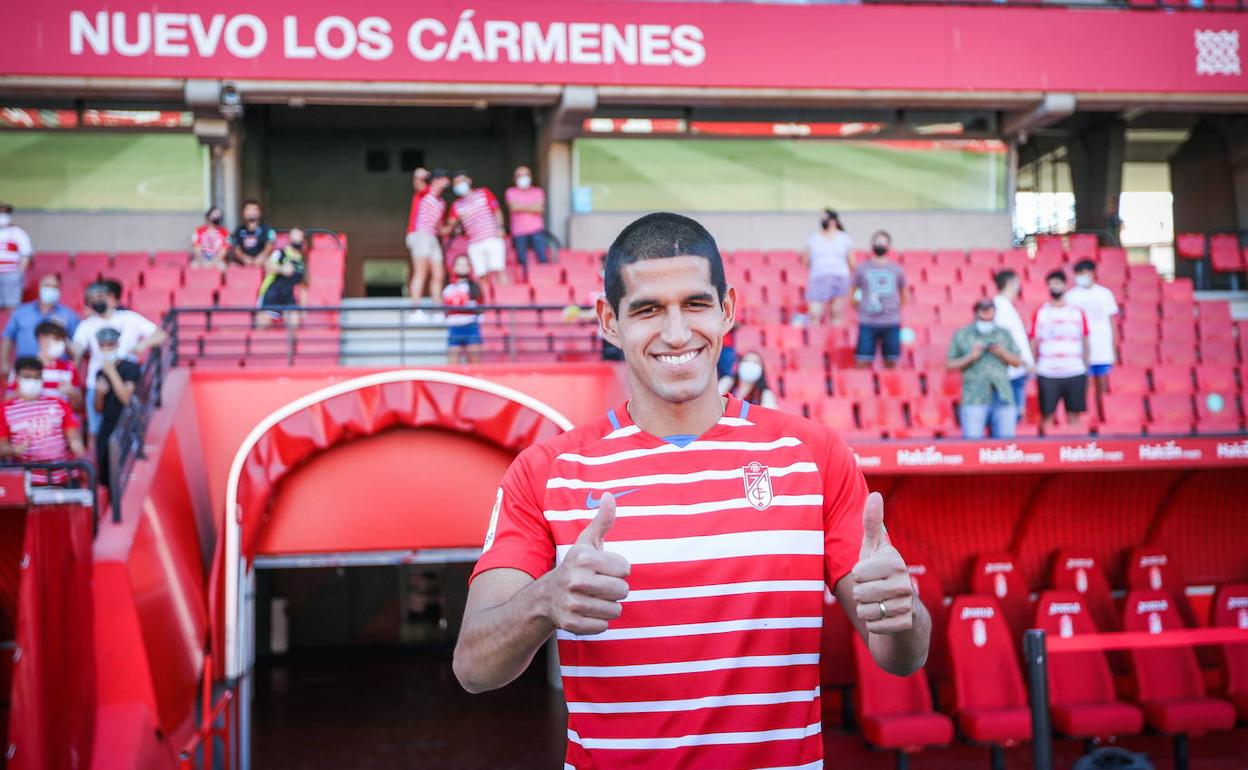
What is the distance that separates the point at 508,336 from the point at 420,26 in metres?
5.38

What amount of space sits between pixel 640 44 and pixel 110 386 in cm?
798

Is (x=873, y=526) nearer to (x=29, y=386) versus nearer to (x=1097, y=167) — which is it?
(x=29, y=386)

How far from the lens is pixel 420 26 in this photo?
512 inches

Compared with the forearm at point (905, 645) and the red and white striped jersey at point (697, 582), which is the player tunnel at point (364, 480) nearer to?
the red and white striped jersey at point (697, 582)

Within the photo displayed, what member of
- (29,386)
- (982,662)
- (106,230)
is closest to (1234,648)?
(982,662)

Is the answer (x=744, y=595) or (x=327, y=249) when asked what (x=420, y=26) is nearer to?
(x=327, y=249)

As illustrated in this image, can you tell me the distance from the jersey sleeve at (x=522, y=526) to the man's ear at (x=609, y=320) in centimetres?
30

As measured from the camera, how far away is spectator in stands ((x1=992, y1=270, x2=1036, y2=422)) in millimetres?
8781

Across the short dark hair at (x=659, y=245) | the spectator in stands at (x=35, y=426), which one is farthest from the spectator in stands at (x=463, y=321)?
the short dark hair at (x=659, y=245)

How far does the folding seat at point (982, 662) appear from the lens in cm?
771

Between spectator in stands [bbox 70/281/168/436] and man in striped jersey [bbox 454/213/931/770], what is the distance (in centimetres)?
694

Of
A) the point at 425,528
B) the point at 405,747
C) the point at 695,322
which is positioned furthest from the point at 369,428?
the point at 695,322

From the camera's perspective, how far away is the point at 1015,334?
8906mm

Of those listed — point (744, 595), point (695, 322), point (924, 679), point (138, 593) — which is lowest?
point (924, 679)
